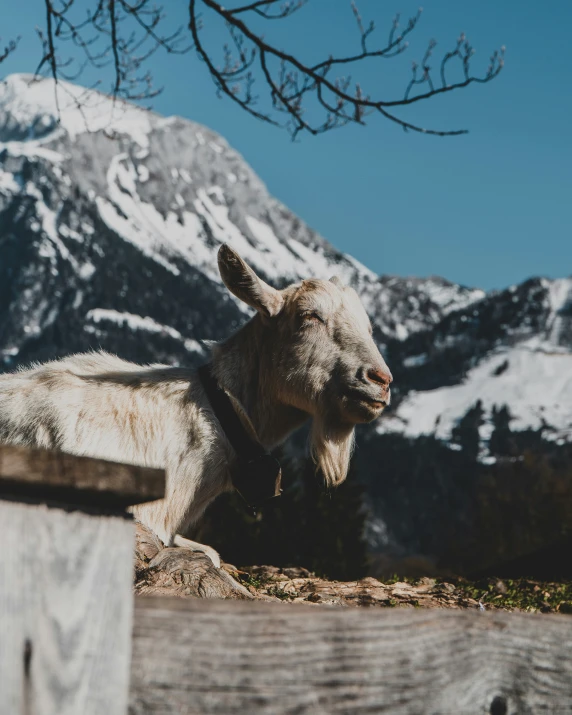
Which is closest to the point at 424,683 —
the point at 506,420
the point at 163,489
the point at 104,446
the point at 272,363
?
the point at 163,489

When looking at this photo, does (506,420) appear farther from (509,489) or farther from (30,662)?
(30,662)

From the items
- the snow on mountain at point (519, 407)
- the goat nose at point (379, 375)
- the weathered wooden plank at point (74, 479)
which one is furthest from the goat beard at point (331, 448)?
the snow on mountain at point (519, 407)

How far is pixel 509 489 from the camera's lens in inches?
2110

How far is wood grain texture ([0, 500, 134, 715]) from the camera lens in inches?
52.1

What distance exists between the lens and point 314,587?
19.8 feet

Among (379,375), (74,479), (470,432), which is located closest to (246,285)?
(379,375)

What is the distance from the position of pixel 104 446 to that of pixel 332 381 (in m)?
1.30

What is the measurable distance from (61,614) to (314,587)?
4822 millimetres

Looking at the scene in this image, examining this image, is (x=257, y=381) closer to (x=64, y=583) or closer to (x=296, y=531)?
(x=64, y=583)

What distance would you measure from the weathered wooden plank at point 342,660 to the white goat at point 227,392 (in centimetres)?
351

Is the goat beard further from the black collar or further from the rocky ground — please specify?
the rocky ground

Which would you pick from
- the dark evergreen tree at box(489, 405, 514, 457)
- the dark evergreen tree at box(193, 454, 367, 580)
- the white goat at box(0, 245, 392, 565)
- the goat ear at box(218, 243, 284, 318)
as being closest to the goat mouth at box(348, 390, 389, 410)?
the white goat at box(0, 245, 392, 565)

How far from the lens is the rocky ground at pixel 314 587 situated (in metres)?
4.37

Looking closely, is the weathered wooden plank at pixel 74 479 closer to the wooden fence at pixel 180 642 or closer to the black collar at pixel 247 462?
the wooden fence at pixel 180 642
